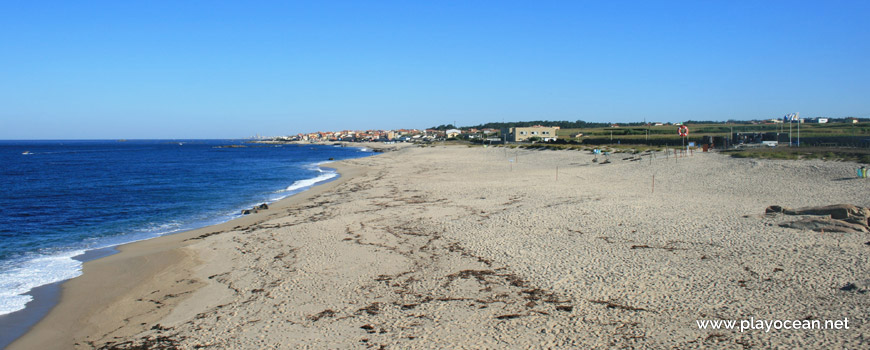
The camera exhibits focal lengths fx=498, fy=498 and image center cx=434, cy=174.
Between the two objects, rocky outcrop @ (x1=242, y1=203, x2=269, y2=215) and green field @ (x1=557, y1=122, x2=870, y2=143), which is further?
green field @ (x1=557, y1=122, x2=870, y2=143)

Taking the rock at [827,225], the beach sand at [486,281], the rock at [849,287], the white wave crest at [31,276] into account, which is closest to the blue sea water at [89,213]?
the white wave crest at [31,276]

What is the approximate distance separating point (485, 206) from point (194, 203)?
14474 mm

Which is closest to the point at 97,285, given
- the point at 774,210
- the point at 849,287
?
the point at 849,287

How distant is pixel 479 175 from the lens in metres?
32.8

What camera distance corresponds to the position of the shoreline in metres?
8.34

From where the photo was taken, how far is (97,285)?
1085cm

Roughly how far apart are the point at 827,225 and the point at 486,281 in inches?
336

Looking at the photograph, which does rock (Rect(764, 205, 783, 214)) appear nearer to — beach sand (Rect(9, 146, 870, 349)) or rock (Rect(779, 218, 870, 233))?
beach sand (Rect(9, 146, 870, 349))

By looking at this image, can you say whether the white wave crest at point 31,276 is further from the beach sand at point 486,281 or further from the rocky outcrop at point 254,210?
the rocky outcrop at point 254,210

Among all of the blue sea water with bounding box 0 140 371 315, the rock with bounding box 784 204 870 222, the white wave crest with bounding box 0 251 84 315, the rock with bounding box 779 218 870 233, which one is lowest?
the white wave crest with bounding box 0 251 84 315

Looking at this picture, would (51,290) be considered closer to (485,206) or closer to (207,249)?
(207,249)

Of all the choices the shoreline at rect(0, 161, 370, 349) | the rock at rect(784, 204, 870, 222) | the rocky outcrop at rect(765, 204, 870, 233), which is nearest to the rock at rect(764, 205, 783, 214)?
the rocky outcrop at rect(765, 204, 870, 233)

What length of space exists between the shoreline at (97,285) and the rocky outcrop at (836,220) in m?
14.2

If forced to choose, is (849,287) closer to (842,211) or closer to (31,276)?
(842,211)
